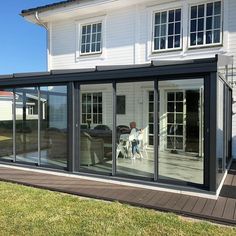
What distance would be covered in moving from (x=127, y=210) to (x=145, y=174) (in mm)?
→ 1548

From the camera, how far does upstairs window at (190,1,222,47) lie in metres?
9.31

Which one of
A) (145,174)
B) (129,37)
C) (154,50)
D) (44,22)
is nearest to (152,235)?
(145,174)

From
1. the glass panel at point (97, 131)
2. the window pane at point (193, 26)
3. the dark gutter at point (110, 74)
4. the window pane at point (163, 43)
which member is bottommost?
the glass panel at point (97, 131)

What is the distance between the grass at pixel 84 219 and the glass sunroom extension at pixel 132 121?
1340mm

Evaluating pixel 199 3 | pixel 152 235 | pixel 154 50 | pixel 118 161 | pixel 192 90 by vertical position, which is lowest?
pixel 152 235

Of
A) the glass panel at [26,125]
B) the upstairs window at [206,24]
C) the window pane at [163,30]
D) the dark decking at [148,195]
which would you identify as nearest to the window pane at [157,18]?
the window pane at [163,30]

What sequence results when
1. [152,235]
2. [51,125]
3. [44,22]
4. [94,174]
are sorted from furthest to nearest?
[44,22]
[51,125]
[94,174]
[152,235]

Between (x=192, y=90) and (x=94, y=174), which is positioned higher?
(x=192, y=90)

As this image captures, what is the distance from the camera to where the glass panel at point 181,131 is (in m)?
5.80

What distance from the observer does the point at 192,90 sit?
585cm

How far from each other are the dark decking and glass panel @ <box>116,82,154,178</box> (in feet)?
1.82

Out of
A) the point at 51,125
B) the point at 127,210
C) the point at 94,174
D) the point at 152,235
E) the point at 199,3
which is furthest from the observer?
the point at 199,3

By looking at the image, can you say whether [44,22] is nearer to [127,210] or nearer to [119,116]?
[119,116]

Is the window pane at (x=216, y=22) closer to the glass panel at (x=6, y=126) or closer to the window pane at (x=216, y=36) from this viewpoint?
the window pane at (x=216, y=36)
